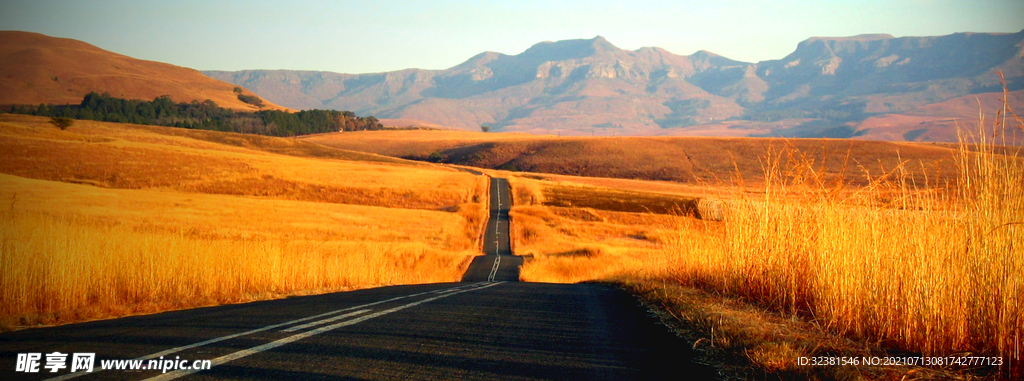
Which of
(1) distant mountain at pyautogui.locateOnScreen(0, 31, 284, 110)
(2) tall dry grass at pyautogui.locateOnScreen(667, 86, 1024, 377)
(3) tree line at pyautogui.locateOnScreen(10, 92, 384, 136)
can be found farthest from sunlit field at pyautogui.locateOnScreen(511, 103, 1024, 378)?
(3) tree line at pyautogui.locateOnScreen(10, 92, 384, 136)

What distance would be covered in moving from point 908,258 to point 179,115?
17938 cm

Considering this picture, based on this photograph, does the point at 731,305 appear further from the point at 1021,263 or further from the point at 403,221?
the point at 403,221

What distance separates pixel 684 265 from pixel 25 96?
96.0 m

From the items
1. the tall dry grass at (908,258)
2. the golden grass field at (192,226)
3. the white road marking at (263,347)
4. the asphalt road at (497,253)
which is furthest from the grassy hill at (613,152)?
the white road marking at (263,347)

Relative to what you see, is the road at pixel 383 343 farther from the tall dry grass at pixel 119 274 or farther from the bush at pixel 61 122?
the bush at pixel 61 122

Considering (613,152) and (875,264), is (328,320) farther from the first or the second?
(613,152)

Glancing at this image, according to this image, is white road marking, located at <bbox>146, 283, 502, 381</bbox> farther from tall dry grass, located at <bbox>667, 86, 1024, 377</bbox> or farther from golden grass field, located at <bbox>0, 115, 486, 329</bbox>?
tall dry grass, located at <bbox>667, 86, 1024, 377</bbox>

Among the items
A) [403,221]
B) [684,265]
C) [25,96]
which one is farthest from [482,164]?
[684,265]

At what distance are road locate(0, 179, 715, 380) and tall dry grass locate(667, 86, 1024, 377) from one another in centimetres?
191

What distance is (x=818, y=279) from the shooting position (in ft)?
24.2

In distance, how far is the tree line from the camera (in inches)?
4180

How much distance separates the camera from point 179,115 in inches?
6344

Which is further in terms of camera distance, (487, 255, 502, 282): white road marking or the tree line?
the tree line

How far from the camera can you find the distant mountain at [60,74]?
63.4 meters
